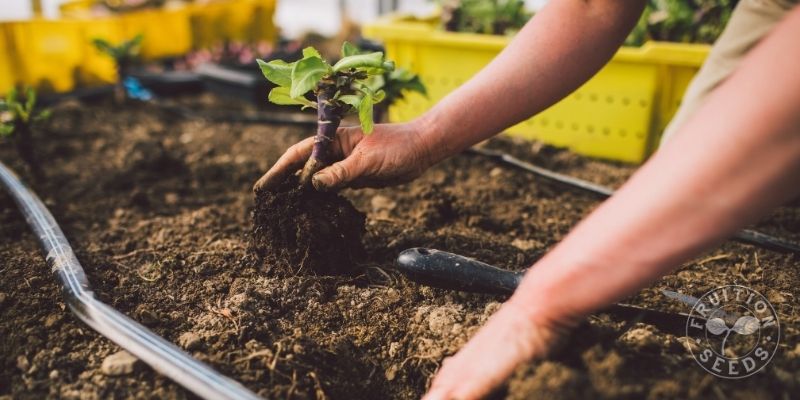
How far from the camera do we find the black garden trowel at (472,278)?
4.66 ft

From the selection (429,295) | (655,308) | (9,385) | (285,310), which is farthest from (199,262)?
(655,308)

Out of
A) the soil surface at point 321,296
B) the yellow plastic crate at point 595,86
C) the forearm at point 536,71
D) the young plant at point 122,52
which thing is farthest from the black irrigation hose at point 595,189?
the young plant at point 122,52

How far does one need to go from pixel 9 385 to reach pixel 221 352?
0.43 m

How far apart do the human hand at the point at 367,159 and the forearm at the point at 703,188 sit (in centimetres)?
66

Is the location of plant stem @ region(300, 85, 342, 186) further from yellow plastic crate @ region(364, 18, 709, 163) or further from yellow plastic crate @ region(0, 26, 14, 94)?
yellow plastic crate @ region(0, 26, 14, 94)

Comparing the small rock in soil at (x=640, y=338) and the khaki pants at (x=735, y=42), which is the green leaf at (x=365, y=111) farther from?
the khaki pants at (x=735, y=42)

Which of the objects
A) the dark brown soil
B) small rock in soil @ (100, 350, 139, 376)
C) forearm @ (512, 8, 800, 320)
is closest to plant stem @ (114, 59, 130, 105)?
the dark brown soil

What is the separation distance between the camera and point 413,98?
304 cm

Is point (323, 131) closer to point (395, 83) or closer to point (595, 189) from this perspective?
point (395, 83)

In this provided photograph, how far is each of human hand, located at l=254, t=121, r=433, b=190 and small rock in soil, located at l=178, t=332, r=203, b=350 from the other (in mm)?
419

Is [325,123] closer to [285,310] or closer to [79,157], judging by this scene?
[285,310]

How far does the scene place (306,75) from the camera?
1373 mm

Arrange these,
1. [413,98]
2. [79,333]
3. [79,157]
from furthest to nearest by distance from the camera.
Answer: [413,98], [79,157], [79,333]

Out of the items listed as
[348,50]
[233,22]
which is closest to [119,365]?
[348,50]
